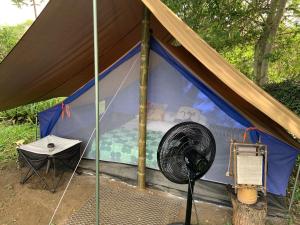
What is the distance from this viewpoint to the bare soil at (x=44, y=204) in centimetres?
263

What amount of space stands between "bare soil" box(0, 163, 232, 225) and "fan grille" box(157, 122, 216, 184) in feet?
2.83

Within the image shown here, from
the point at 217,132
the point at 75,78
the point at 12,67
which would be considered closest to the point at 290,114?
the point at 217,132

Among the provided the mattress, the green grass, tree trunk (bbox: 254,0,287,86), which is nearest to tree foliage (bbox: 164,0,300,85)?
tree trunk (bbox: 254,0,287,86)

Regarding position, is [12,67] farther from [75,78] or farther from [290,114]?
[290,114]

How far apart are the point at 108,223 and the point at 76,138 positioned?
4.52ft

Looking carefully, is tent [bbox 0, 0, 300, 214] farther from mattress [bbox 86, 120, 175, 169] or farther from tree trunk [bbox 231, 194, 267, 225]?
tree trunk [bbox 231, 194, 267, 225]

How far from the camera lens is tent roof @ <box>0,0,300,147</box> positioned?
1.93 m

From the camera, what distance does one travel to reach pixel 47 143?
3.46 metres

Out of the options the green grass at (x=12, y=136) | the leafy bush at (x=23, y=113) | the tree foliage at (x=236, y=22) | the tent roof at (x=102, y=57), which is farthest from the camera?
the leafy bush at (x=23, y=113)

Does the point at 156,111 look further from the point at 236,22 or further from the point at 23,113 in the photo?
the point at 23,113

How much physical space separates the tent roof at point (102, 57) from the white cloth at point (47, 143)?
57 cm

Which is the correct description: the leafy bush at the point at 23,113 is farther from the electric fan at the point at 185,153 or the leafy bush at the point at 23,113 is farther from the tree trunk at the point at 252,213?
the tree trunk at the point at 252,213

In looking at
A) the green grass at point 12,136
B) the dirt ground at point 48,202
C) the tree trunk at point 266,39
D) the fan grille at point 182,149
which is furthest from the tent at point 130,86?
the tree trunk at point 266,39

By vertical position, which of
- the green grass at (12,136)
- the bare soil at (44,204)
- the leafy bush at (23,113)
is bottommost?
the bare soil at (44,204)
